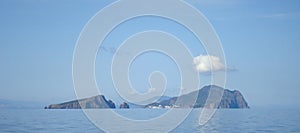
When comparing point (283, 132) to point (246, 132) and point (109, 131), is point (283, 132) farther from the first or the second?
point (109, 131)

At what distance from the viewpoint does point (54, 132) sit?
55.3 m

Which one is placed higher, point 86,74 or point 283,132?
point 86,74

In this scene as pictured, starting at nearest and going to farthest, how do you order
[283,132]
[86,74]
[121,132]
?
[86,74]
[121,132]
[283,132]

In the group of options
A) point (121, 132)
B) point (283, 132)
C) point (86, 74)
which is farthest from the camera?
point (283, 132)

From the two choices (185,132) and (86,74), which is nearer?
(86,74)

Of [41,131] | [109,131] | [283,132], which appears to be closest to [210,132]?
[283,132]

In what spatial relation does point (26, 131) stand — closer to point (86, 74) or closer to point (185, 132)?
point (185, 132)

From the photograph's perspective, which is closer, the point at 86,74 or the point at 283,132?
the point at 86,74

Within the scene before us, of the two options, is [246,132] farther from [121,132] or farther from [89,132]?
[89,132]

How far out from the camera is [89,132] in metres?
54.1

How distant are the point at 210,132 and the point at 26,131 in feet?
87.3

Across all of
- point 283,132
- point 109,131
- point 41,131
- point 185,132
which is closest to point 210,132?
point 185,132

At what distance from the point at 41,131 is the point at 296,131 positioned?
37.3 m

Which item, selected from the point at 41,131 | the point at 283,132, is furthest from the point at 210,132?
the point at 41,131
